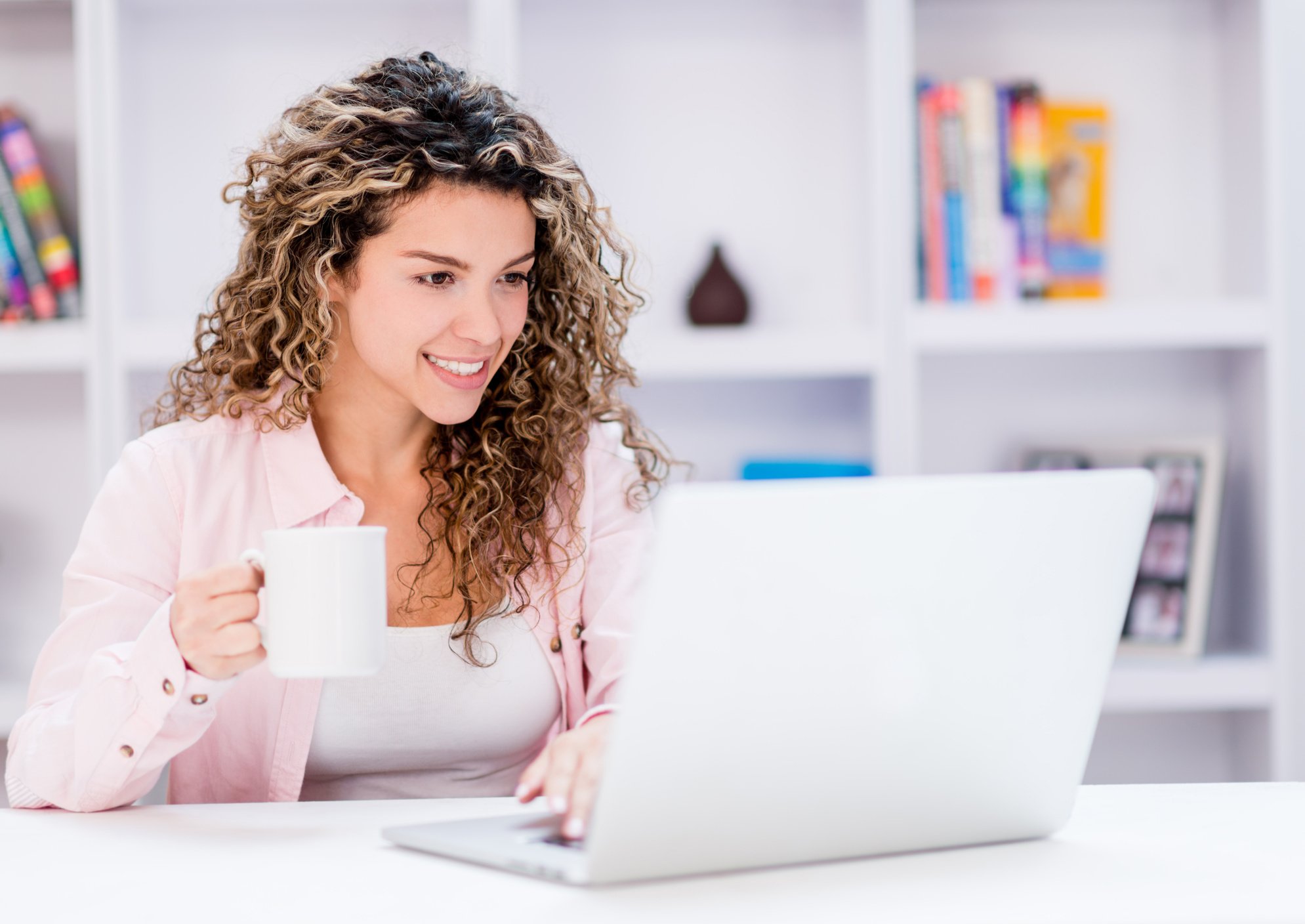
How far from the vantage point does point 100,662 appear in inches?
43.9

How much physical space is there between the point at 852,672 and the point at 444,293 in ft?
2.69

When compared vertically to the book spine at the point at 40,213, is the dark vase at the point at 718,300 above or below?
below

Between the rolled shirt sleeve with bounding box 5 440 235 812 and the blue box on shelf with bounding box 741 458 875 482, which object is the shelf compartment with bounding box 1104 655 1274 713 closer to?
the blue box on shelf with bounding box 741 458 875 482

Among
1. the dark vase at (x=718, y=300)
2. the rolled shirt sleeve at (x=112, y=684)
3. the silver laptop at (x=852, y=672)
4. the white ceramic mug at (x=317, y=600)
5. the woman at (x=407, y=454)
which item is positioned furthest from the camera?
the dark vase at (x=718, y=300)

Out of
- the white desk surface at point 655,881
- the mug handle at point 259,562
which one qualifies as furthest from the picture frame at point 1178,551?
the mug handle at point 259,562

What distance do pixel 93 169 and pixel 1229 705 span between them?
2.01 meters

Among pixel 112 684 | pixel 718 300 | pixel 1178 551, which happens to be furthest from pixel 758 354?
pixel 112 684

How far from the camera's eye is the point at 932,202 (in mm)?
2225

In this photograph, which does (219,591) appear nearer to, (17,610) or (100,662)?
(100,662)

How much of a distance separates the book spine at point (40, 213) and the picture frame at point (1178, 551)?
1.67m

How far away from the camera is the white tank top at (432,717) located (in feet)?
4.51

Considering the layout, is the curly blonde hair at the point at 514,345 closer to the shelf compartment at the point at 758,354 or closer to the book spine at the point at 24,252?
the shelf compartment at the point at 758,354

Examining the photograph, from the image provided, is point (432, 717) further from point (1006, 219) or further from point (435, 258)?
point (1006, 219)

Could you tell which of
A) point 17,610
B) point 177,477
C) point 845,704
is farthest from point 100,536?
point 17,610
